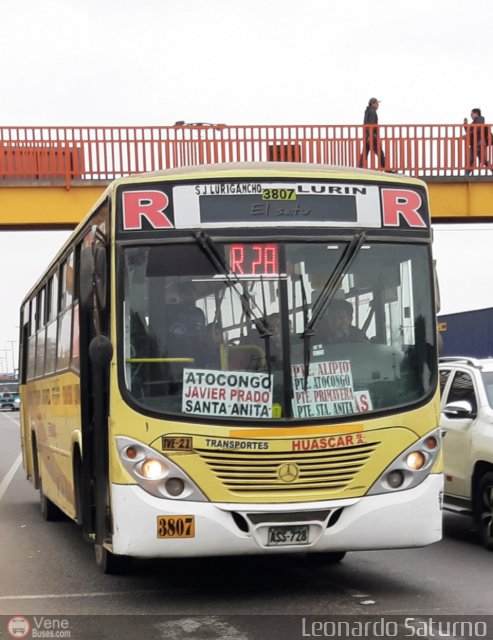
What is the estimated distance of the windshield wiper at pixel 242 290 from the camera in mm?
8797

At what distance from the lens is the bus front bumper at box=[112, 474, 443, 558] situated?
8.46 meters

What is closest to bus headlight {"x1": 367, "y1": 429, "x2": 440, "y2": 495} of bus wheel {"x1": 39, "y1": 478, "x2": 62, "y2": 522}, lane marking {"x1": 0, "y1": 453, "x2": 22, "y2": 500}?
bus wheel {"x1": 39, "y1": 478, "x2": 62, "y2": 522}

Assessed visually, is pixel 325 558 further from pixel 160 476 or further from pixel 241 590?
pixel 160 476

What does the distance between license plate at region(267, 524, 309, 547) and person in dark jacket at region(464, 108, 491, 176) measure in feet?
55.8

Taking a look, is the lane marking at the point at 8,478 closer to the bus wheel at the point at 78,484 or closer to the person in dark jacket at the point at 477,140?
the bus wheel at the point at 78,484

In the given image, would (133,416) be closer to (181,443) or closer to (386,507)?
(181,443)

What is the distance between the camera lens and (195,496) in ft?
27.9

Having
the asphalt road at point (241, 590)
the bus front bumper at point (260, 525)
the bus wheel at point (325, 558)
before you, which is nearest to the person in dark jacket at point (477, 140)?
the asphalt road at point (241, 590)

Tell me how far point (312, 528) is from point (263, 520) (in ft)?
1.11

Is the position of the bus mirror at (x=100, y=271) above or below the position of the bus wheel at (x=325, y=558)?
above

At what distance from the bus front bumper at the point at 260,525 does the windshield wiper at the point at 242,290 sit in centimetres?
102

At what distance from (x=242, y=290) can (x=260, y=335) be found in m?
0.33

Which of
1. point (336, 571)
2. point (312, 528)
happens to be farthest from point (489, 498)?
point (312, 528)

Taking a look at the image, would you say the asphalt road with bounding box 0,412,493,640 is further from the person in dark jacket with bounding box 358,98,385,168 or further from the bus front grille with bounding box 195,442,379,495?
the person in dark jacket with bounding box 358,98,385,168
